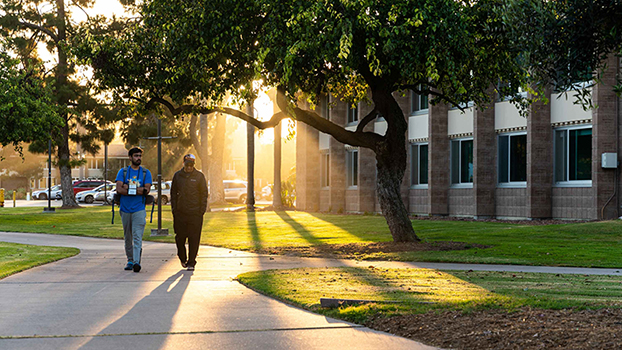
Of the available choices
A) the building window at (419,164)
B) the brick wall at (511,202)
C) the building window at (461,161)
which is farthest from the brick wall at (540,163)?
the building window at (419,164)

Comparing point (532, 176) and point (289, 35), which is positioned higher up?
point (289, 35)

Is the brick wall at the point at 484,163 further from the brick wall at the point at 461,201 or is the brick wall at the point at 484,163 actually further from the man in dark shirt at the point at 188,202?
Answer: the man in dark shirt at the point at 188,202

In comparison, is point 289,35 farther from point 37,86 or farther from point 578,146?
point 37,86

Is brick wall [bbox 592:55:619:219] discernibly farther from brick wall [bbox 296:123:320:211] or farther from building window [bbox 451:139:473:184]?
brick wall [bbox 296:123:320:211]

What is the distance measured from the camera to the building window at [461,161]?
1164 inches

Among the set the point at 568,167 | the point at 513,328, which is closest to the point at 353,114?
the point at 568,167

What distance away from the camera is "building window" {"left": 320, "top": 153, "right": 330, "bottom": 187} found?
4019cm

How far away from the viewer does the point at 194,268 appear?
1247cm

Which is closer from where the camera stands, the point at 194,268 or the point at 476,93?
the point at 194,268

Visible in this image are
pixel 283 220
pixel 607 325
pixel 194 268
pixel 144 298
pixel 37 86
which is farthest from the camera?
pixel 37 86

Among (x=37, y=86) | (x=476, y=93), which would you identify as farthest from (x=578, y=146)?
(x=37, y=86)

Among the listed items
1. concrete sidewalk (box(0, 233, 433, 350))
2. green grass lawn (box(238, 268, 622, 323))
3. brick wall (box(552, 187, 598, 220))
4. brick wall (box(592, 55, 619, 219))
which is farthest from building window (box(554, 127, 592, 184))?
concrete sidewalk (box(0, 233, 433, 350))

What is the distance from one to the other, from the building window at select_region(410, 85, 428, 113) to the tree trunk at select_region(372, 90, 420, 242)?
16126 millimetres

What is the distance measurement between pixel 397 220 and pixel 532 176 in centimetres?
1016
